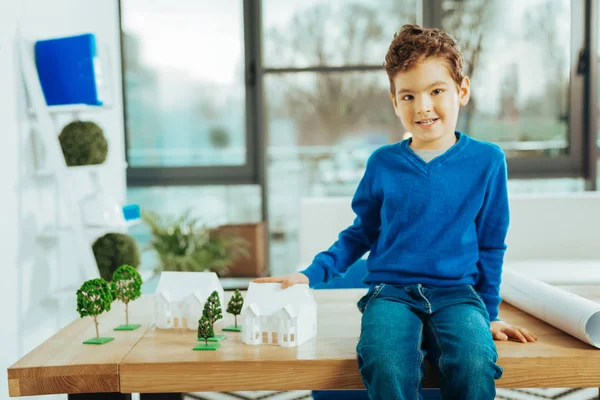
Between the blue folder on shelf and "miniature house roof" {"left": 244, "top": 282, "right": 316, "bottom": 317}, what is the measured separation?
146 cm

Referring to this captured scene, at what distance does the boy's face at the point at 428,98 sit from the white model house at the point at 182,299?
1.75 feet

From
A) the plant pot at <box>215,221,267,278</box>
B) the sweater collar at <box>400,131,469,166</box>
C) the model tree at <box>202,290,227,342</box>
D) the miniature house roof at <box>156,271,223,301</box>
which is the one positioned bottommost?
the plant pot at <box>215,221,267,278</box>

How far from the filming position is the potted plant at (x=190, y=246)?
359cm

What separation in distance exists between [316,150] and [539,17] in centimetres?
157

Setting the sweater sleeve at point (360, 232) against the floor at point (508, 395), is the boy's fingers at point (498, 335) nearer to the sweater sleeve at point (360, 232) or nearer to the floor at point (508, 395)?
the sweater sleeve at point (360, 232)

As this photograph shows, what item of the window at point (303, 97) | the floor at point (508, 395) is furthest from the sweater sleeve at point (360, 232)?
the window at point (303, 97)

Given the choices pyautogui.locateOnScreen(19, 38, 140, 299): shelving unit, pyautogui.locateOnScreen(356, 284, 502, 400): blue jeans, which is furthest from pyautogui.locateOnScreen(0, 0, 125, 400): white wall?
pyautogui.locateOnScreen(356, 284, 502, 400): blue jeans

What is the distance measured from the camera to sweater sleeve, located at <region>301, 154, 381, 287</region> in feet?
4.84

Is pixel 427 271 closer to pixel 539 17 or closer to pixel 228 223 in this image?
pixel 228 223

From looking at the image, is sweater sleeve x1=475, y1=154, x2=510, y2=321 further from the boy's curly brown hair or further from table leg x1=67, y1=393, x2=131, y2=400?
table leg x1=67, y1=393, x2=131, y2=400

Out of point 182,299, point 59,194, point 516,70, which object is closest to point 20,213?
point 59,194

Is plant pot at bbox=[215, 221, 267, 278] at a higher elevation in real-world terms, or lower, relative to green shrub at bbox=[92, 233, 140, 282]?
lower

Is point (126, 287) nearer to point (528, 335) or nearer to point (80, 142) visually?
point (528, 335)

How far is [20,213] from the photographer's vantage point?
2299mm
